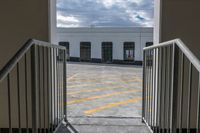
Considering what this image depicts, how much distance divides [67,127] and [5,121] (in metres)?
0.92

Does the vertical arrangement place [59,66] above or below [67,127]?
above

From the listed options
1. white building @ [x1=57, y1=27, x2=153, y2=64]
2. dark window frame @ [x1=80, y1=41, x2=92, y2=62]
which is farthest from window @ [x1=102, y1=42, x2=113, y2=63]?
dark window frame @ [x1=80, y1=41, x2=92, y2=62]

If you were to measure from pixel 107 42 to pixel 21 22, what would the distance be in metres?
16.9

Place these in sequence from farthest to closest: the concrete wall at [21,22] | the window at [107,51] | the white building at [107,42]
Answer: the window at [107,51] → the white building at [107,42] → the concrete wall at [21,22]

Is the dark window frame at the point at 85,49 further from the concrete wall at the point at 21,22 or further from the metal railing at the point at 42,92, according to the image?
the concrete wall at the point at 21,22

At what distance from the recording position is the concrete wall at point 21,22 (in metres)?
3.34

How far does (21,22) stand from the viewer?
3.37 meters

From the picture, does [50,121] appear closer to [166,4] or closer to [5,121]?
[5,121]

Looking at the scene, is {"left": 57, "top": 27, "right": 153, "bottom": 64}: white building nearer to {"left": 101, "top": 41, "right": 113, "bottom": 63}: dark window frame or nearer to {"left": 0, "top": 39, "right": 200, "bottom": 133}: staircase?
{"left": 101, "top": 41, "right": 113, "bottom": 63}: dark window frame

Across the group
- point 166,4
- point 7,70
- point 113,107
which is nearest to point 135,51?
point 113,107

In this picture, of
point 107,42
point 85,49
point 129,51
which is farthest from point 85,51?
point 129,51

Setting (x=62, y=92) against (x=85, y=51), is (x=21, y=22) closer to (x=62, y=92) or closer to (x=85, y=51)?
(x=62, y=92)

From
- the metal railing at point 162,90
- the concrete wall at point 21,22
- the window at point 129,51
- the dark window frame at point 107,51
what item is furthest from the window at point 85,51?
the concrete wall at point 21,22

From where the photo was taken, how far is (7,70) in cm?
160
